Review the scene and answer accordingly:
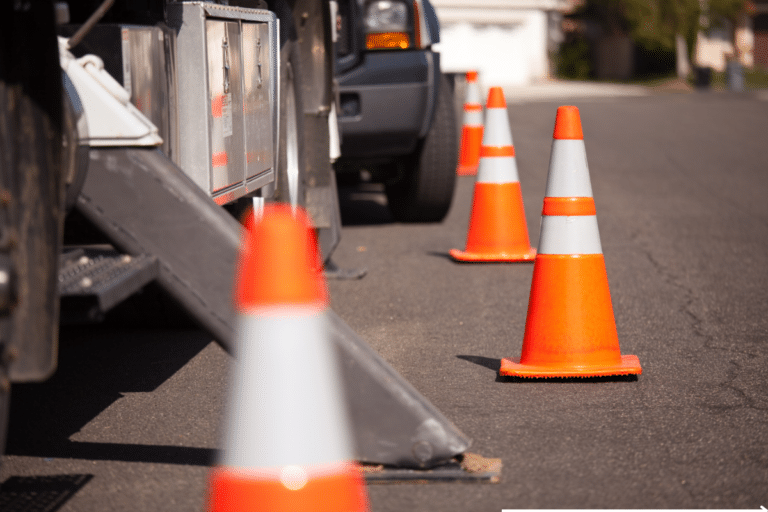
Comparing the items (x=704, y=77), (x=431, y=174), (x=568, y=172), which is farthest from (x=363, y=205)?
(x=704, y=77)

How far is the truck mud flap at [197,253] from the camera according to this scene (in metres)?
2.56

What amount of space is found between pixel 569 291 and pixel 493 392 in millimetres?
462

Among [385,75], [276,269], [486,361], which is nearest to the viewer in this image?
[276,269]

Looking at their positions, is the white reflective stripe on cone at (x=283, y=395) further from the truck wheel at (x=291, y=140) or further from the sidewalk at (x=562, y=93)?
the sidewalk at (x=562, y=93)

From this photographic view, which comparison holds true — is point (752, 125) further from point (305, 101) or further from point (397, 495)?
point (397, 495)

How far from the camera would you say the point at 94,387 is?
3.74 meters

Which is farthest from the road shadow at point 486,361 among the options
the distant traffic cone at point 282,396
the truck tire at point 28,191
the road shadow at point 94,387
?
the distant traffic cone at point 282,396

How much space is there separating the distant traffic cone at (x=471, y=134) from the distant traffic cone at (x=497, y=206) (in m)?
5.00

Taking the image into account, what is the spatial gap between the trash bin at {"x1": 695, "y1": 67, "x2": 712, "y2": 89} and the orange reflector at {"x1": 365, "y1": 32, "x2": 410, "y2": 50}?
104 feet

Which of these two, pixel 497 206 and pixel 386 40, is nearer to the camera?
pixel 497 206

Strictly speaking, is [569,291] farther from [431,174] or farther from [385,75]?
[431,174]

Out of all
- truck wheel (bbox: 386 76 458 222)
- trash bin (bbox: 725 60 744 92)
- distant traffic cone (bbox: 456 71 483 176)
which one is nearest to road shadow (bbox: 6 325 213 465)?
truck wheel (bbox: 386 76 458 222)

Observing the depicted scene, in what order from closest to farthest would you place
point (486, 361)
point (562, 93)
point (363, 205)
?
point (486, 361) → point (363, 205) → point (562, 93)

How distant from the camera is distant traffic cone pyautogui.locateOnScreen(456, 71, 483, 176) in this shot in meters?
11.2
